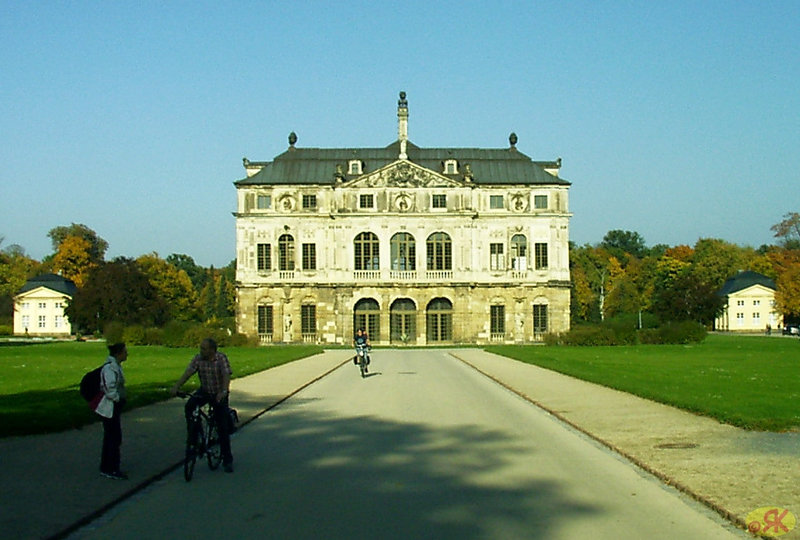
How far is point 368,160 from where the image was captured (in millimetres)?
82062

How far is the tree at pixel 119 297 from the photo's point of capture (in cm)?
7962

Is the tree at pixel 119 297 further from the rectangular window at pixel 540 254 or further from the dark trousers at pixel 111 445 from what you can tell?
the dark trousers at pixel 111 445

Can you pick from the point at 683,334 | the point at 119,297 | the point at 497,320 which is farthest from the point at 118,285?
the point at 683,334

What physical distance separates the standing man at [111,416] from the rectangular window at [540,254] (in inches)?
2664

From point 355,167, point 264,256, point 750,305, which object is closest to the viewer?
point 264,256

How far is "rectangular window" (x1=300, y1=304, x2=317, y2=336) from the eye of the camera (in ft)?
257

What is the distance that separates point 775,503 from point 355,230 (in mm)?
68229

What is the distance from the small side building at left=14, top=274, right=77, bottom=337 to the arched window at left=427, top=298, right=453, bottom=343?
5575cm

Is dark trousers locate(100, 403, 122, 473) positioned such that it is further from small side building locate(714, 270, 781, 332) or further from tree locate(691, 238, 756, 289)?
tree locate(691, 238, 756, 289)

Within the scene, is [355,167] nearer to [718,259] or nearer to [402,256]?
[402,256]

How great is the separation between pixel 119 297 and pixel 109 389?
69.2m

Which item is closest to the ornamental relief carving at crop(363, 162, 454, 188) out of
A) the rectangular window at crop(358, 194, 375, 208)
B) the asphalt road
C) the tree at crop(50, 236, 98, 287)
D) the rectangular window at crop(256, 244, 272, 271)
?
the rectangular window at crop(358, 194, 375, 208)

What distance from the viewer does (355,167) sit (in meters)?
79.8

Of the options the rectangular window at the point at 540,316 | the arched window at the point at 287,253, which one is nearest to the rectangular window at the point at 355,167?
the arched window at the point at 287,253
